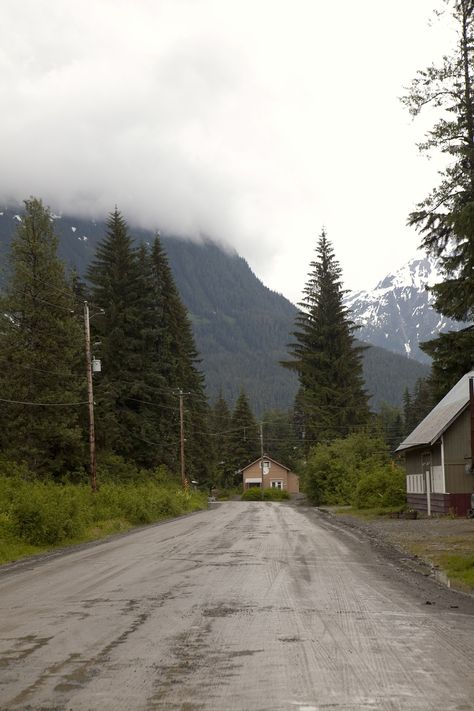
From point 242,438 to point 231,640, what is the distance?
104 metres

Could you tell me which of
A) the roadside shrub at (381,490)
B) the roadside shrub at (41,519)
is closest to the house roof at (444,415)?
the roadside shrub at (381,490)

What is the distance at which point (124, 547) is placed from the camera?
1988 cm

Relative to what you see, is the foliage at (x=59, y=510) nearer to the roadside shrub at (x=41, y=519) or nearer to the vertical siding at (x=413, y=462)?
the roadside shrub at (x=41, y=519)

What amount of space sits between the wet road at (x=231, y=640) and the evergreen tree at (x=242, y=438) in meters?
93.3

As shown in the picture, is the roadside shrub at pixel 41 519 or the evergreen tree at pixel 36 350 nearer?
the roadside shrub at pixel 41 519

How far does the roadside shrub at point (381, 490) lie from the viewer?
43.5 metres

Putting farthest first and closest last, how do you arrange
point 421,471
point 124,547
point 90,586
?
point 421,471
point 124,547
point 90,586

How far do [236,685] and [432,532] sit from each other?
19579mm

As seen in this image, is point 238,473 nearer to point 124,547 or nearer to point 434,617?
point 124,547

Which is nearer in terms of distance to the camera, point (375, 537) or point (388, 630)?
point (388, 630)

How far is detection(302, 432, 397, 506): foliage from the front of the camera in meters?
51.1

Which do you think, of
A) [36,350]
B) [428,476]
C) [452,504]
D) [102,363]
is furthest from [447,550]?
[102,363]

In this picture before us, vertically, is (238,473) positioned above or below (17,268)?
below

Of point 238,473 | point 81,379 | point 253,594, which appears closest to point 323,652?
point 253,594
